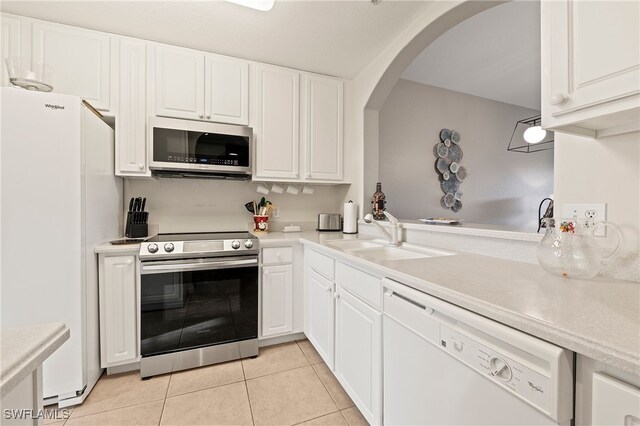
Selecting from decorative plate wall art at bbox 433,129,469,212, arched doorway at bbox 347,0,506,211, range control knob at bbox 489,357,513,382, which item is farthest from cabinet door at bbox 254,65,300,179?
range control knob at bbox 489,357,513,382

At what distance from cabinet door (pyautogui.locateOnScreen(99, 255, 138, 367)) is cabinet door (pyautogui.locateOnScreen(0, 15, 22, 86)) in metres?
1.41

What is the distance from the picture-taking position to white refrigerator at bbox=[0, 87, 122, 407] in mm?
1436

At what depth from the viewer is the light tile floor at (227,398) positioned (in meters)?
1.49

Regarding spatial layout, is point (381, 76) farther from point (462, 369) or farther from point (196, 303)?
point (196, 303)

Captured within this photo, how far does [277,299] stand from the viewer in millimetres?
2180

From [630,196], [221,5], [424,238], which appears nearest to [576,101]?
[630,196]

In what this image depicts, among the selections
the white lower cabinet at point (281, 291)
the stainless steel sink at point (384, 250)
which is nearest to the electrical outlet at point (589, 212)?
the stainless steel sink at point (384, 250)

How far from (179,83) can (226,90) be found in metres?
0.36

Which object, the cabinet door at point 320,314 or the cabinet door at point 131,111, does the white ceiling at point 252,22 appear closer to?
the cabinet door at point 131,111

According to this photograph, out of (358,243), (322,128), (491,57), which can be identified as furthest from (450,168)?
(358,243)

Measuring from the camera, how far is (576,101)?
83cm

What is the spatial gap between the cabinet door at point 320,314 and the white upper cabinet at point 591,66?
1381 mm

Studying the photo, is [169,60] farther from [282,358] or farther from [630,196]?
[630,196]

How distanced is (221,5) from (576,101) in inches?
77.3
